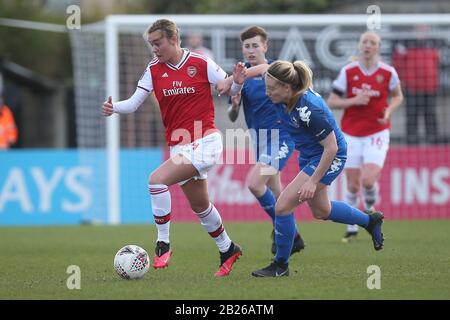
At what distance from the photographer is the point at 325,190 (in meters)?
7.76

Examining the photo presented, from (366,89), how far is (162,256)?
13.9ft

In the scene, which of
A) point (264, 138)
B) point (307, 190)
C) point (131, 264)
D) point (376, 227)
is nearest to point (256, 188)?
point (264, 138)

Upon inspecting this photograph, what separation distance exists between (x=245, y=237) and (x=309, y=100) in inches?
185

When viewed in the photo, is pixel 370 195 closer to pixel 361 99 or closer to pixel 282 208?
pixel 361 99

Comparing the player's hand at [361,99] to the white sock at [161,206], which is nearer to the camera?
the white sock at [161,206]

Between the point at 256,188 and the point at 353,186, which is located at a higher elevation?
the point at 256,188

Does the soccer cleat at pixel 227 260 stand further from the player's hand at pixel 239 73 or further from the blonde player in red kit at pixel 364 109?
the blonde player in red kit at pixel 364 109

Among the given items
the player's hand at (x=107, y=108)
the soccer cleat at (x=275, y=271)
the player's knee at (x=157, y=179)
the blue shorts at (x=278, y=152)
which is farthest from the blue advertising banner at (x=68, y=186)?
the soccer cleat at (x=275, y=271)

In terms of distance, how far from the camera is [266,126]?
9641mm

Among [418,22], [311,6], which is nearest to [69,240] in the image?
[418,22]

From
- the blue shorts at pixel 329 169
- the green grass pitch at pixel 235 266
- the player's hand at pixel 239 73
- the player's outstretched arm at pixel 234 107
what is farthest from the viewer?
the player's outstretched arm at pixel 234 107

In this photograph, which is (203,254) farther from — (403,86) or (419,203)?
(403,86)

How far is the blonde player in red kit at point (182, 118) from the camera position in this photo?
7.73 metres

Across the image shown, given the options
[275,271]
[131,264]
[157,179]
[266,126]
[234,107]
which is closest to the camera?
[131,264]
